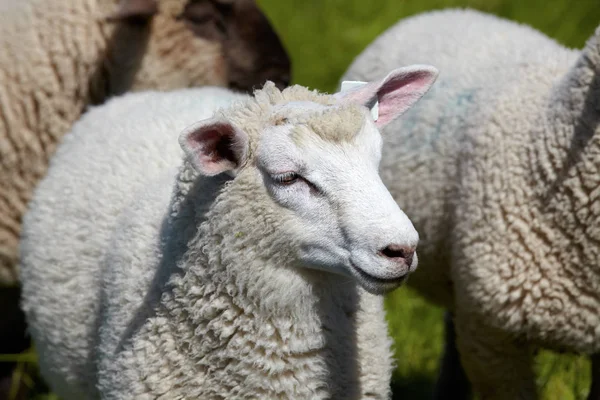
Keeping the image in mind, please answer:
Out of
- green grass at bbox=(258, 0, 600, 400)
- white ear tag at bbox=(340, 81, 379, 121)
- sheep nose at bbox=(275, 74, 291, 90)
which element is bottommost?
green grass at bbox=(258, 0, 600, 400)

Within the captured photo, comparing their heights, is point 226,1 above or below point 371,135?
below

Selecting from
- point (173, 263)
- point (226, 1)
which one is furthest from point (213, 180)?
point (226, 1)

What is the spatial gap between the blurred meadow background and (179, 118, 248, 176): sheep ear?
7.39ft

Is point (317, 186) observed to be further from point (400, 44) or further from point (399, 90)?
point (400, 44)

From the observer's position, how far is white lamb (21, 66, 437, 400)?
258 centimetres

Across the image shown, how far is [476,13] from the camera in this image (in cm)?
502

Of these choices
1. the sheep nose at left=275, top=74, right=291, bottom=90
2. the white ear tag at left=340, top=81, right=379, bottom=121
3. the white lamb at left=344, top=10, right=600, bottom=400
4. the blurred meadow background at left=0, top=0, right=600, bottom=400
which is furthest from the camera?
the sheep nose at left=275, top=74, right=291, bottom=90

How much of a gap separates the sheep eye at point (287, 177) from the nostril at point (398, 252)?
1.06ft

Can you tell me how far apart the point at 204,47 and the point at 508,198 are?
2.06m

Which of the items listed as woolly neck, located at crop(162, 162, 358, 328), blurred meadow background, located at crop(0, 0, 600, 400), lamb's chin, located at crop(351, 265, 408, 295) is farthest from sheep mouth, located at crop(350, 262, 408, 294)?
blurred meadow background, located at crop(0, 0, 600, 400)

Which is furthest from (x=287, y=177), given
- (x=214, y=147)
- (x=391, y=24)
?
(x=391, y=24)

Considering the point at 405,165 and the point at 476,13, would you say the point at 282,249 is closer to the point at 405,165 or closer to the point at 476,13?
the point at 405,165

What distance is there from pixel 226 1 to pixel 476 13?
1.25m

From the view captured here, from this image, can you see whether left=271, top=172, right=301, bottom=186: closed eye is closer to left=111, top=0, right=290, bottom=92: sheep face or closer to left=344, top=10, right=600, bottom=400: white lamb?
left=344, top=10, right=600, bottom=400: white lamb
